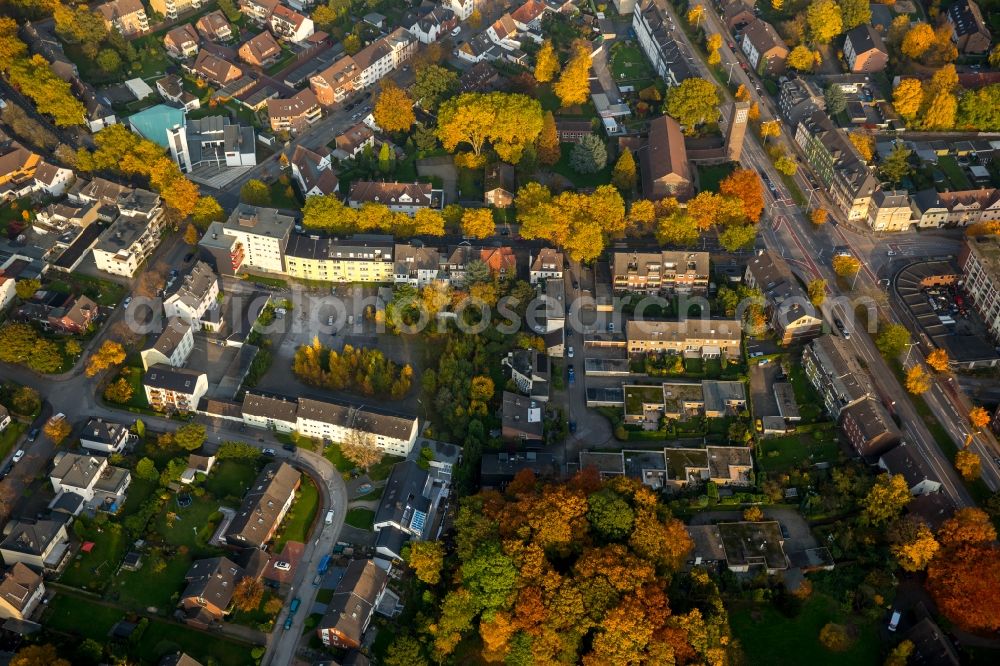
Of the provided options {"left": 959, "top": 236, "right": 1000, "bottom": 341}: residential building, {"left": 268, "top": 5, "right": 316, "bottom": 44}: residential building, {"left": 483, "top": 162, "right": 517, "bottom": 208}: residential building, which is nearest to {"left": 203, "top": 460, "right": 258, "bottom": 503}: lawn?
{"left": 483, "top": 162, "right": 517, "bottom": 208}: residential building

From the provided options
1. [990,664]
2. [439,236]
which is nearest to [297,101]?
[439,236]

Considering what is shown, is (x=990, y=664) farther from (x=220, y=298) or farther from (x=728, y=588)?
(x=220, y=298)

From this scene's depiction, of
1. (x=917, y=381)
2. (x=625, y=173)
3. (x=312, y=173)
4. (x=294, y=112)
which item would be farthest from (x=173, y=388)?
(x=917, y=381)

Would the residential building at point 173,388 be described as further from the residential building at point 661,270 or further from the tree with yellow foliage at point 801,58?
the tree with yellow foliage at point 801,58

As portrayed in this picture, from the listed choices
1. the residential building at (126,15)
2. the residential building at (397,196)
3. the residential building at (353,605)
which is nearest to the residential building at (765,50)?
the residential building at (397,196)

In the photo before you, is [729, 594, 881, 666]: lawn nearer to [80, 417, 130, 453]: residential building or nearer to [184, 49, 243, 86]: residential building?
[80, 417, 130, 453]: residential building

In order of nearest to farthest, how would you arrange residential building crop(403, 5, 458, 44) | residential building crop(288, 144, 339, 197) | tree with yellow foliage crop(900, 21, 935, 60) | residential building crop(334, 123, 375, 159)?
residential building crop(288, 144, 339, 197) < residential building crop(334, 123, 375, 159) < tree with yellow foliage crop(900, 21, 935, 60) < residential building crop(403, 5, 458, 44)

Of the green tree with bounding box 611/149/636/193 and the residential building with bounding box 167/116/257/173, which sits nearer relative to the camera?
the green tree with bounding box 611/149/636/193
